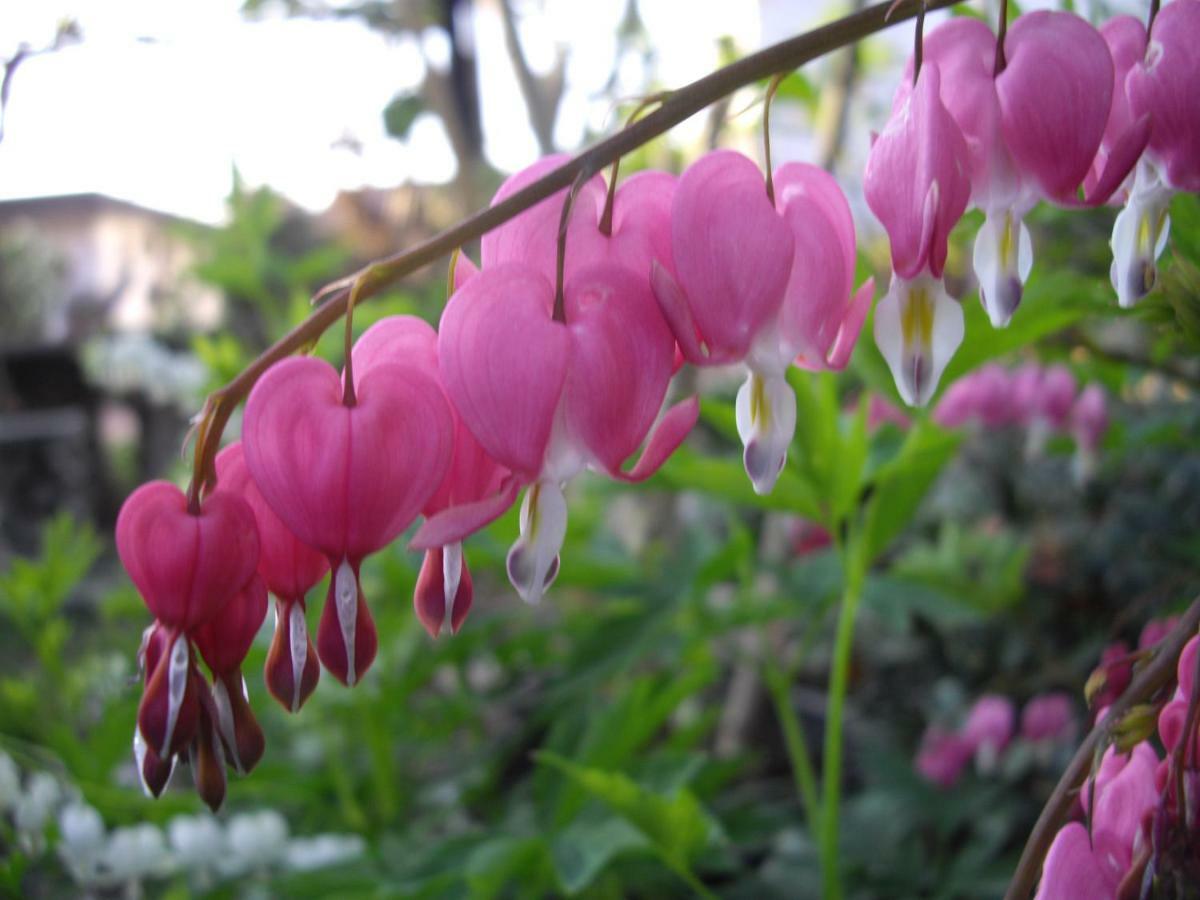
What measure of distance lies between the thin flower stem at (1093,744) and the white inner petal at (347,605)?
1.09ft

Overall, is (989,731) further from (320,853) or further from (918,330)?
(918,330)

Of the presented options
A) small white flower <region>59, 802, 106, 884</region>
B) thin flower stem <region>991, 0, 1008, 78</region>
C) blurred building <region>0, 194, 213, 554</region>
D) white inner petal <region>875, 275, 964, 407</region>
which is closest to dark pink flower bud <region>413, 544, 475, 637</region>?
white inner petal <region>875, 275, 964, 407</region>

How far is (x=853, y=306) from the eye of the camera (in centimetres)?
52

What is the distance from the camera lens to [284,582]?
486 mm

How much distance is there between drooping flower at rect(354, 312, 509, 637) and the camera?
499 millimetres

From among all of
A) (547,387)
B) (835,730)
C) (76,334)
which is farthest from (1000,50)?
(76,334)

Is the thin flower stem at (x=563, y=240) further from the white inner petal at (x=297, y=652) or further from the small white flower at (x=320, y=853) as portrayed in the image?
the small white flower at (x=320, y=853)

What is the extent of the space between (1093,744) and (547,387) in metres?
0.32

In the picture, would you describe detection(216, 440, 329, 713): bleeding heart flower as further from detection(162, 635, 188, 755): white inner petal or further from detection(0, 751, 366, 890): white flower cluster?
detection(0, 751, 366, 890): white flower cluster

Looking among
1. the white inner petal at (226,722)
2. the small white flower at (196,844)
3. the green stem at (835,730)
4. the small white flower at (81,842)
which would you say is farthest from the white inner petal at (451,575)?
the small white flower at (196,844)

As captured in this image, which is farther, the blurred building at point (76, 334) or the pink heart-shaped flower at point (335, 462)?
the blurred building at point (76, 334)

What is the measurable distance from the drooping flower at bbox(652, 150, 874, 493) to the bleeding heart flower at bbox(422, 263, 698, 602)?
0.02 m

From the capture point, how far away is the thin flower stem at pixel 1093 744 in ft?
1.56

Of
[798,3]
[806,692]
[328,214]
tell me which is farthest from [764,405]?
[798,3]
